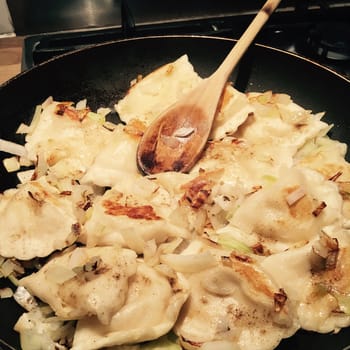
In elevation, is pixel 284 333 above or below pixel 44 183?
below

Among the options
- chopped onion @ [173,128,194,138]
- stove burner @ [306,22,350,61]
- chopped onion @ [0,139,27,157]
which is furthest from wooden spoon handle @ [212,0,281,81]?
chopped onion @ [0,139,27,157]

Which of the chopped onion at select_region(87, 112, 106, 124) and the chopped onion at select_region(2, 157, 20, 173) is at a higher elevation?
the chopped onion at select_region(87, 112, 106, 124)

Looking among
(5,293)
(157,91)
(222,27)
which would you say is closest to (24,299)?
(5,293)

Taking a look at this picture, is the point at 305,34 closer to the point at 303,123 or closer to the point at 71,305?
the point at 303,123

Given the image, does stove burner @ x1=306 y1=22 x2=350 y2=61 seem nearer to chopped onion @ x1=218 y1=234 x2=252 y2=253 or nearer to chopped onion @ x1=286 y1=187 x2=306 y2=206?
chopped onion @ x1=286 y1=187 x2=306 y2=206

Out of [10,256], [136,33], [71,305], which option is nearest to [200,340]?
[71,305]

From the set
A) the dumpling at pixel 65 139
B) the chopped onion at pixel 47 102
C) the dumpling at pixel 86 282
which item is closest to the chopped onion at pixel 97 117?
the dumpling at pixel 65 139

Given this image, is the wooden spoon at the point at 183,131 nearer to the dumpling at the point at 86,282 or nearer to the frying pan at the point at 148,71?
the frying pan at the point at 148,71
